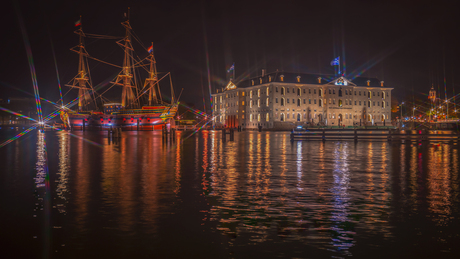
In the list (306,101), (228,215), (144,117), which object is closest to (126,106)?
(144,117)

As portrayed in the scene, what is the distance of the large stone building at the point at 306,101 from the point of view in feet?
423

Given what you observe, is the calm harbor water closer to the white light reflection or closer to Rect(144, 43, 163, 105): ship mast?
the white light reflection

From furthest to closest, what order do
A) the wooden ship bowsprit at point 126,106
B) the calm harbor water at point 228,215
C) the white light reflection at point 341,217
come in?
the wooden ship bowsprit at point 126,106 < the white light reflection at point 341,217 < the calm harbor water at point 228,215

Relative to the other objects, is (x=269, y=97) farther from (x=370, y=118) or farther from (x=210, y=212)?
(x=210, y=212)

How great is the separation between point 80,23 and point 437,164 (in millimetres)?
113363

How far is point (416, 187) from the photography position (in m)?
11.5

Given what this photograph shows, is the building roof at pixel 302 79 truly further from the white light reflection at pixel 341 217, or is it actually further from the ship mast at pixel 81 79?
the white light reflection at pixel 341 217

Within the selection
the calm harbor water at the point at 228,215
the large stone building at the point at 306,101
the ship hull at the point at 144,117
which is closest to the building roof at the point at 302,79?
the large stone building at the point at 306,101

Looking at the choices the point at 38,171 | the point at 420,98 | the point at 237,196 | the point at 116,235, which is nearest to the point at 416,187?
the point at 237,196

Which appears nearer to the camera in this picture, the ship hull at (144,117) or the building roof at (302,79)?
the ship hull at (144,117)

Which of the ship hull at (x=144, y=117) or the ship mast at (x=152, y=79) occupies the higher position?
the ship mast at (x=152, y=79)

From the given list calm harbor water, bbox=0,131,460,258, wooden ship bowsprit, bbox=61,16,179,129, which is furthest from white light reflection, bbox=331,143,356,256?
wooden ship bowsprit, bbox=61,16,179,129

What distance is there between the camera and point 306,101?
132 m

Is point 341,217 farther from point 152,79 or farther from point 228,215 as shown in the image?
point 152,79
